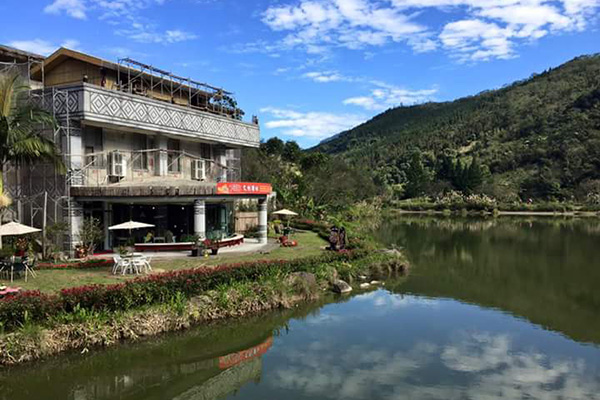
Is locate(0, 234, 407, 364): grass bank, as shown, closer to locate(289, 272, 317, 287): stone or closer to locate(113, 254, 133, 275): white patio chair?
locate(289, 272, 317, 287): stone

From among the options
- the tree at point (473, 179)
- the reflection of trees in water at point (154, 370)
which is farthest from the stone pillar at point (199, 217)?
the tree at point (473, 179)

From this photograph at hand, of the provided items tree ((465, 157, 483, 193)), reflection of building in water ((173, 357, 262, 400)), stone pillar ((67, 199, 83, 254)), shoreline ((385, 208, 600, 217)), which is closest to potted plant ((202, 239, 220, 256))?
stone pillar ((67, 199, 83, 254))

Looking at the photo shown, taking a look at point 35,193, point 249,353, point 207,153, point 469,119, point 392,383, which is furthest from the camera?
point 469,119

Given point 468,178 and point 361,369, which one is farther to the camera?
point 468,178

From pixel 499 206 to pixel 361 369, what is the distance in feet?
248

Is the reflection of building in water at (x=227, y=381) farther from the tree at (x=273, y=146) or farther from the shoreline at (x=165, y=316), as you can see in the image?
the tree at (x=273, y=146)

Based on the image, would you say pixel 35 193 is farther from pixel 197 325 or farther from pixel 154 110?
pixel 197 325

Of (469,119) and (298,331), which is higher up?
(469,119)

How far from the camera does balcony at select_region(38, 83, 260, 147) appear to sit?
21.2 m

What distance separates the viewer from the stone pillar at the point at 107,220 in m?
23.8

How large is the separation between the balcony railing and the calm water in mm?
11305

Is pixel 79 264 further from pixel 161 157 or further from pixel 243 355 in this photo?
pixel 243 355

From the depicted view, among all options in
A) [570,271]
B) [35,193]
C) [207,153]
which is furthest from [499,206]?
[35,193]

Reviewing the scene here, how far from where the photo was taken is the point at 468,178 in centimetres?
9444
